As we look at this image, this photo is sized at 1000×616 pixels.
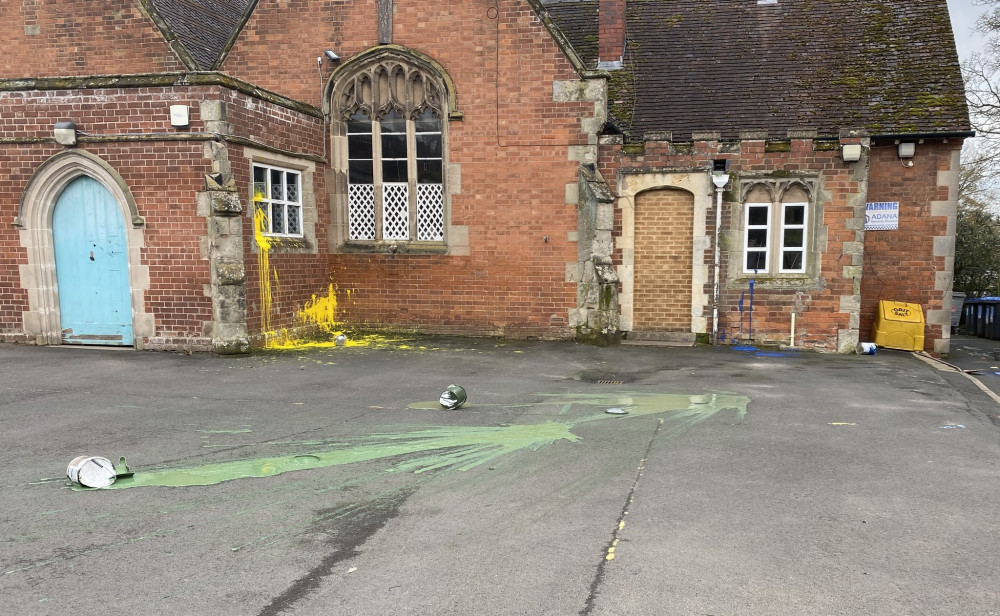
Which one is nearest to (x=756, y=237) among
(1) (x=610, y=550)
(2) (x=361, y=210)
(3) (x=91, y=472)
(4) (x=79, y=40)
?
(2) (x=361, y=210)

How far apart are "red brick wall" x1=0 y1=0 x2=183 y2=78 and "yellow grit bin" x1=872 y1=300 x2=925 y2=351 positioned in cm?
1552

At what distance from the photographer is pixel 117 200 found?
10.5 meters

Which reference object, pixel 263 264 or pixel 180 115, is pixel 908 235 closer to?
pixel 263 264

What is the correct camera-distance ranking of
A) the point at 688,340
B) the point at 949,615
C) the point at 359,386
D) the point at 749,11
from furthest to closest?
the point at 749,11 < the point at 688,340 < the point at 359,386 < the point at 949,615

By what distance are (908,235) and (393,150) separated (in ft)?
35.7

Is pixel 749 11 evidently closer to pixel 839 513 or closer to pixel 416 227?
pixel 416 227

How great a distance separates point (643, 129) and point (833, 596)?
1178cm

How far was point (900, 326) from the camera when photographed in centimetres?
1268

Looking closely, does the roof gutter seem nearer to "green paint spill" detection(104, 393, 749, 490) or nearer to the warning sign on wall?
the warning sign on wall

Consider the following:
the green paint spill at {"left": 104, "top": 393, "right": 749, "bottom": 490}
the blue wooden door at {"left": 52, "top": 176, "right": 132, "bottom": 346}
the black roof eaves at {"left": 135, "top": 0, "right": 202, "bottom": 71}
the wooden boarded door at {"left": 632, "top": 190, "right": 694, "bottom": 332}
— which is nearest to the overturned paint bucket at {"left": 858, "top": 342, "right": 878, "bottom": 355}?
the wooden boarded door at {"left": 632, "top": 190, "right": 694, "bottom": 332}

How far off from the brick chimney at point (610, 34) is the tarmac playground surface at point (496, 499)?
375 inches

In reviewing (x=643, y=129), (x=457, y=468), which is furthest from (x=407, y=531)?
(x=643, y=129)

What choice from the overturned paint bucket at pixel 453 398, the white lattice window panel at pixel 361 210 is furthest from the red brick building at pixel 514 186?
the overturned paint bucket at pixel 453 398

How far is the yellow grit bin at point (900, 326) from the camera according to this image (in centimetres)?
1263
